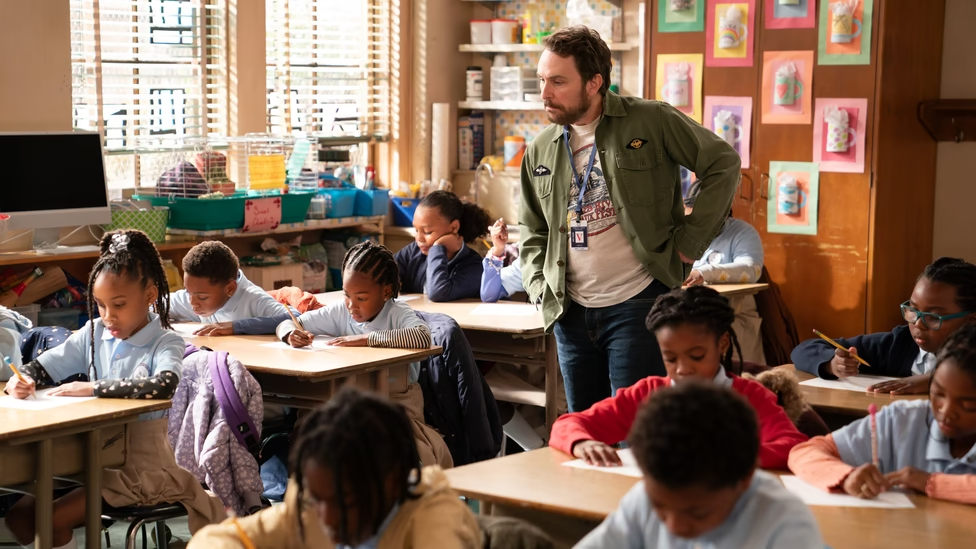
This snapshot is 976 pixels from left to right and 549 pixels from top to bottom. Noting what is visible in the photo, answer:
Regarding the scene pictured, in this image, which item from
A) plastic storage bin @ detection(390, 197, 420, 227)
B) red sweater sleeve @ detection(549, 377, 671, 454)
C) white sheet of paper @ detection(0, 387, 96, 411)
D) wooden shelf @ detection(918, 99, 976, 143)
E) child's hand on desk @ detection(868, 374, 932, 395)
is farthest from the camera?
plastic storage bin @ detection(390, 197, 420, 227)

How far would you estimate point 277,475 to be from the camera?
381 centimetres

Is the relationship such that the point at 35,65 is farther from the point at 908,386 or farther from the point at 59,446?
the point at 908,386

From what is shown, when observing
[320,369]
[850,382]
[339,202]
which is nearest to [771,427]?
[850,382]

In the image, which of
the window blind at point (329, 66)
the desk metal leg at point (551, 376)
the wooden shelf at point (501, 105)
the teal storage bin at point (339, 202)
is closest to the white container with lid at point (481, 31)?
the wooden shelf at point (501, 105)

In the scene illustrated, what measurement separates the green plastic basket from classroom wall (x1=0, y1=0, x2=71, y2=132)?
0.42 metres

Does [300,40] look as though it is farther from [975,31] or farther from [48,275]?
[975,31]

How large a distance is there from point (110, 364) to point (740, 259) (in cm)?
295

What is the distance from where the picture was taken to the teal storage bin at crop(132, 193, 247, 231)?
5133 millimetres

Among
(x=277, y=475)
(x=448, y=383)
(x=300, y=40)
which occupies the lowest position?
(x=277, y=475)

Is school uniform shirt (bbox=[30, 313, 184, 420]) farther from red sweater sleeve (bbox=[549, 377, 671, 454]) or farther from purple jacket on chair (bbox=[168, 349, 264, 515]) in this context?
red sweater sleeve (bbox=[549, 377, 671, 454])

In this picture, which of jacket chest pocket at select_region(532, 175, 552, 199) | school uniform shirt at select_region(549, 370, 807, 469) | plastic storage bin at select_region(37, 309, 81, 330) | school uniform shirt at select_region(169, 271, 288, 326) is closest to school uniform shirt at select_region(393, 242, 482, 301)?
school uniform shirt at select_region(169, 271, 288, 326)

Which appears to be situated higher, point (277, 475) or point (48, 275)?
point (48, 275)

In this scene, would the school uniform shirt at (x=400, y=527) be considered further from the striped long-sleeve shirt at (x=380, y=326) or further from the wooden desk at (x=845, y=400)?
the striped long-sleeve shirt at (x=380, y=326)

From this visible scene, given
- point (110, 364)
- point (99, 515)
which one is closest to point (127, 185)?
point (110, 364)
